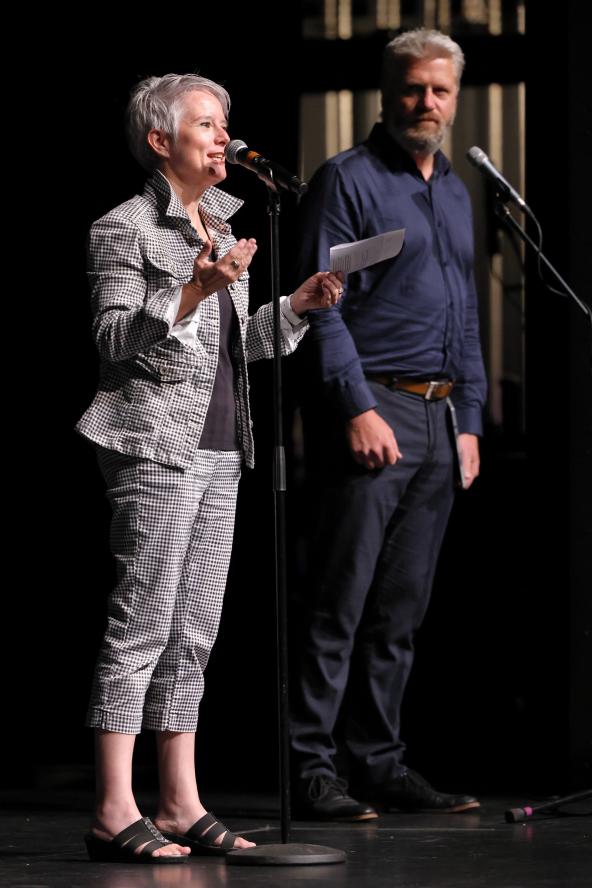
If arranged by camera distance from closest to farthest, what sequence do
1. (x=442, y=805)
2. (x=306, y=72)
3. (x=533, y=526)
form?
1. (x=442, y=805)
2. (x=533, y=526)
3. (x=306, y=72)

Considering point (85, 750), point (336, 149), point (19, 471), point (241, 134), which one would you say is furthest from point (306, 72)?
point (85, 750)

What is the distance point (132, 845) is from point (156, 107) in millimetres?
1525

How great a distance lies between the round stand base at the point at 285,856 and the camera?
305cm

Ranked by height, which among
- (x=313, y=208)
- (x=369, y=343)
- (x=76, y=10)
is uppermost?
(x=76, y=10)

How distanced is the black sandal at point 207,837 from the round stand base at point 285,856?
94 mm

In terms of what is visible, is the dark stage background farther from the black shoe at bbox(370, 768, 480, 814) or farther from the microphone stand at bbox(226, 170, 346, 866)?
the microphone stand at bbox(226, 170, 346, 866)

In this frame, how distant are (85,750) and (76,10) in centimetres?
218

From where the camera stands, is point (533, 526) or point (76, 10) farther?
point (76, 10)

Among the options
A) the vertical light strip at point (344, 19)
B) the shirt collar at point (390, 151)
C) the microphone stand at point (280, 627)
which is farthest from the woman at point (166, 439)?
the vertical light strip at point (344, 19)

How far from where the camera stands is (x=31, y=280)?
15.1 ft

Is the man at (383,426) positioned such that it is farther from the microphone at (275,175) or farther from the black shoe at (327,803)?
the microphone at (275,175)

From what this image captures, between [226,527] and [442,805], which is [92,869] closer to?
[226,527]

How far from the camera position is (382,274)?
3924mm

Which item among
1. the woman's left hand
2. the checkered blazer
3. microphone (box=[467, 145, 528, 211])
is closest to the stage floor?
the checkered blazer
